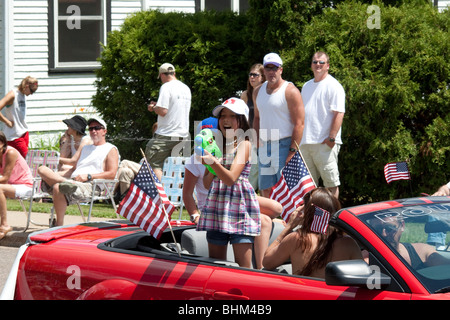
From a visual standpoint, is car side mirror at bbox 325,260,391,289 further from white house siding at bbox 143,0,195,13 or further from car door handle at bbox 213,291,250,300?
white house siding at bbox 143,0,195,13

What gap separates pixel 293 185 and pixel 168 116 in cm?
578

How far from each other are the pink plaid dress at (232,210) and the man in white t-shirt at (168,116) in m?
6.31

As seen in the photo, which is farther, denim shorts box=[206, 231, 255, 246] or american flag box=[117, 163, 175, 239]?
denim shorts box=[206, 231, 255, 246]

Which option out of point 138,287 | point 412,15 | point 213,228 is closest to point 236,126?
point 213,228

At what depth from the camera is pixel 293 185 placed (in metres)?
5.88

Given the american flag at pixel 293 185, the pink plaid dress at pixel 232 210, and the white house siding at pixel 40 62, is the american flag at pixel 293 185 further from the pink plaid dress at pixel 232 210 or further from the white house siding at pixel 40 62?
the white house siding at pixel 40 62

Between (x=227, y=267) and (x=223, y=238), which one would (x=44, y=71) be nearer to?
(x=223, y=238)

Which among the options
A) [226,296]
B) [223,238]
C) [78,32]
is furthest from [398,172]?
[78,32]

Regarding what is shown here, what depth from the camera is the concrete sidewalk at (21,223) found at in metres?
9.71

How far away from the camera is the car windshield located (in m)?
3.72

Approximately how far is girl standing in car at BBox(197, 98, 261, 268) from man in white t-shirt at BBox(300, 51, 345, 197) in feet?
12.3

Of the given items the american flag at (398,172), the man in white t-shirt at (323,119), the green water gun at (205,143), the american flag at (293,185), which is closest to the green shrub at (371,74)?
the man in white t-shirt at (323,119)

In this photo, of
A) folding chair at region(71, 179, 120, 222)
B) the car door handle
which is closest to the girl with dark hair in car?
the car door handle

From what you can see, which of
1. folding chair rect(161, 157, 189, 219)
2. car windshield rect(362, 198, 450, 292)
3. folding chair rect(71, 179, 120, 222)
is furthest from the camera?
folding chair rect(161, 157, 189, 219)
